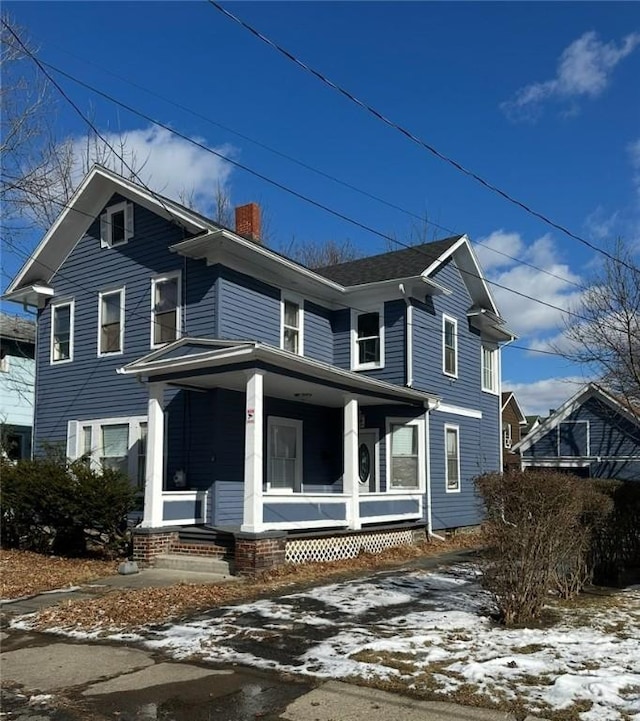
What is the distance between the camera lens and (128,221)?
1759 centimetres

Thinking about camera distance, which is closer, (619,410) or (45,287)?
(45,287)

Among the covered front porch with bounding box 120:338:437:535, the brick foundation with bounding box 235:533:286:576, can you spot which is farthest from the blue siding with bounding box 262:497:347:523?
the brick foundation with bounding box 235:533:286:576

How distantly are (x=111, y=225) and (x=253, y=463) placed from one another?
872 centimetres

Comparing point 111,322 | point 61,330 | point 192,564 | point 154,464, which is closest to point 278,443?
point 154,464

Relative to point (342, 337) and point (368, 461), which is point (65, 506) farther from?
point (342, 337)

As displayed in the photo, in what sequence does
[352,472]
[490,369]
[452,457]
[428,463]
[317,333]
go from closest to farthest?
1. [352,472]
2. [428,463]
3. [317,333]
4. [452,457]
5. [490,369]

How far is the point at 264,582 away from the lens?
11188 millimetres

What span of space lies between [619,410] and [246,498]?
22344 mm

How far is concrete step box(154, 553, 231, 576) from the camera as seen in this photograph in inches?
480

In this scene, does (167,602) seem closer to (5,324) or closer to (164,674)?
(164,674)

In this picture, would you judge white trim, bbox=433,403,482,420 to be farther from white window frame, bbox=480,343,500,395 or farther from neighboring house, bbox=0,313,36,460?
neighboring house, bbox=0,313,36,460

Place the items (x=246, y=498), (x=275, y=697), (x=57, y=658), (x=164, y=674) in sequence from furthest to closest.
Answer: (x=246, y=498) < (x=57, y=658) < (x=164, y=674) < (x=275, y=697)

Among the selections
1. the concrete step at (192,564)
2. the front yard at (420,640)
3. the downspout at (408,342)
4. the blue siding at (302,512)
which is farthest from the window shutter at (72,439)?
the front yard at (420,640)

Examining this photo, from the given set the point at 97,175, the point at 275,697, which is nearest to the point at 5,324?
the point at 97,175
